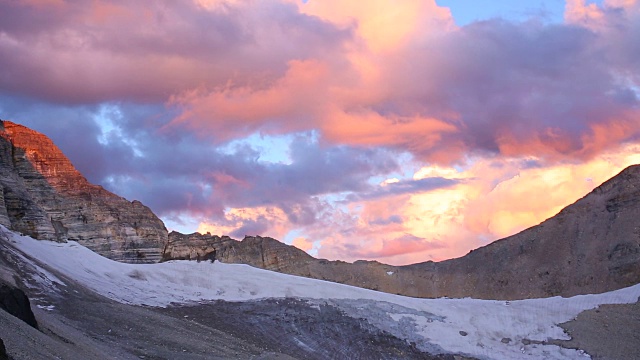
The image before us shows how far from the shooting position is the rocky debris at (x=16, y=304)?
69.9 feet

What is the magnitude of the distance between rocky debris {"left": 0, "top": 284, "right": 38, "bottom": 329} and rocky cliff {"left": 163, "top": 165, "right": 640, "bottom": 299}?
156ft

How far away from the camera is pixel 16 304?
2164cm

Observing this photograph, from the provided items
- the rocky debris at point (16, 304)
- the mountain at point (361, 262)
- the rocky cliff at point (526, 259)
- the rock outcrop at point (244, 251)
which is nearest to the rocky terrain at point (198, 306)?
the rocky debris at point (16, 304)

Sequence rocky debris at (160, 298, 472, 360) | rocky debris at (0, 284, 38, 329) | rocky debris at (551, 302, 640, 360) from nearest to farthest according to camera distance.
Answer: rocky debris at (0, 284, 38, 329) < rocky debris at (160, 298, 472, 360) < rocky debris at (551, 302, 640, 360)

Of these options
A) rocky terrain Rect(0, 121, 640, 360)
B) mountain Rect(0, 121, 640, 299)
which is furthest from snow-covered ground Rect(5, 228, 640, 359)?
mountain Rect(0, 121, 640, 299)

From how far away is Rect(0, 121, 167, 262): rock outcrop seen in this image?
59531 mm

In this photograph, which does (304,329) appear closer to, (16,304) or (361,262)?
(16,304)

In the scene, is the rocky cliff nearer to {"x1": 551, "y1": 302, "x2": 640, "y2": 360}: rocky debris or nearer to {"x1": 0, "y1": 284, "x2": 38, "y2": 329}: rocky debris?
{"x1": 551, "y1": 302, "x2": 640, "y2": 360}: rocky debris

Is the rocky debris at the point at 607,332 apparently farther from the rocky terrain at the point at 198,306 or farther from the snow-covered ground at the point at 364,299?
the snow-covered ground at the point at 364,299

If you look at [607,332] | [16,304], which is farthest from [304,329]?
[16,304]

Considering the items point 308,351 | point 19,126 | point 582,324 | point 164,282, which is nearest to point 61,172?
point 19,126

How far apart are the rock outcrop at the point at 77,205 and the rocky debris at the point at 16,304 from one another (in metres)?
34.7

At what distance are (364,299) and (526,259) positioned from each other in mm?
45678

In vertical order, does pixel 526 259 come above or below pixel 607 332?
above
